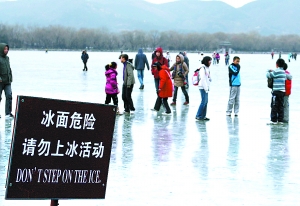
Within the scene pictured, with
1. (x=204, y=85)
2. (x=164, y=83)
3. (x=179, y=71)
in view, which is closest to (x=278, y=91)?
(x=204, y=85)

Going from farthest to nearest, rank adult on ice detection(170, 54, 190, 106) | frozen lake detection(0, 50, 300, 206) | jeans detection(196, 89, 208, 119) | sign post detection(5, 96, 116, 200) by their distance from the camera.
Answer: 1. adult on ice detection(170, 54, 190, 106)
2. jeans detection(196, 89, 208, 119)
3. frozen lake detection(0, 50, 300, 206)
4. sign post detection(5, 96, 116, 200)

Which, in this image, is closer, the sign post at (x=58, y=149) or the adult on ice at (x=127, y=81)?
the sign post at (x=58, y=149)

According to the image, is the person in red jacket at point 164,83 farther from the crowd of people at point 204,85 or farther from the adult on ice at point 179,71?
the adult on ice at point 179,71

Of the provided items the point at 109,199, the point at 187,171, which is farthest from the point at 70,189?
the point at 187,171

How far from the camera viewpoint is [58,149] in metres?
4.32

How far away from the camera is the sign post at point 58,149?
4.18 metres

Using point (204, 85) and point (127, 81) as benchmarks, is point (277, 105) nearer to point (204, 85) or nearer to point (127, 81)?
point (204, 85)

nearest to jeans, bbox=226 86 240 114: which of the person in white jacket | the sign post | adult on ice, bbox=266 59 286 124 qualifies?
the person in white jacket

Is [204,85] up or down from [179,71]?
down

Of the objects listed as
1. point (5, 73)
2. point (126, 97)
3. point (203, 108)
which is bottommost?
point (203, 108)

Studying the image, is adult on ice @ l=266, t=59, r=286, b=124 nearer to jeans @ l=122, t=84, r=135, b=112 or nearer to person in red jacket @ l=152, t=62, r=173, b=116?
person in red jacket @ l=152, t=62, r=173, b=116

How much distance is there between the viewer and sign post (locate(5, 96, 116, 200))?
418 centimetres

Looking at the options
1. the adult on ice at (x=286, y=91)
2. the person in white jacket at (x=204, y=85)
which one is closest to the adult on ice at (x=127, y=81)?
the person in white jacket at (x=204, y=85)

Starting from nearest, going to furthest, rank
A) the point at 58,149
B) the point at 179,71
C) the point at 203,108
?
the point at 58,149 < the point at 203,108 < the point at 179,71
